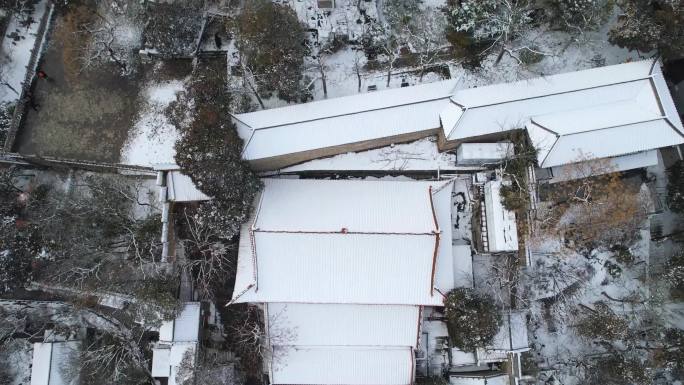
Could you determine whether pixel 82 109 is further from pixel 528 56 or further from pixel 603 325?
pixel 603 325

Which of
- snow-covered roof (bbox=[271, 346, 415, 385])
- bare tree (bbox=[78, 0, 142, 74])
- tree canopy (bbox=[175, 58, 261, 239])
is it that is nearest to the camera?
tree canopy (bbox=[175, 58, 261, 239])

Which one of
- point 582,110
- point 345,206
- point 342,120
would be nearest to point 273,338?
point 345,206

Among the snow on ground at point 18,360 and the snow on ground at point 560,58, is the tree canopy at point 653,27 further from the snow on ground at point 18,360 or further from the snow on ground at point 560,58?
the snow on ground at point 18,360

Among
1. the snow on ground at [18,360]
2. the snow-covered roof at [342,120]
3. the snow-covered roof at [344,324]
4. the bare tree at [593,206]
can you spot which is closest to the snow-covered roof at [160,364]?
the snow-covered roof at [344,324]

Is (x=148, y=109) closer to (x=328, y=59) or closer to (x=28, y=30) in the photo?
(x=28, y=30)

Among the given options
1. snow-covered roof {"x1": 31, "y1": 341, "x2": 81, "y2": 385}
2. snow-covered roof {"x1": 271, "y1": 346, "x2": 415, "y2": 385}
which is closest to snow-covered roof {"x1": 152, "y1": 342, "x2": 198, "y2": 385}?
snow-covered roof {"x1": 271, "y1": 346, "x2": 415, "y2": 385}

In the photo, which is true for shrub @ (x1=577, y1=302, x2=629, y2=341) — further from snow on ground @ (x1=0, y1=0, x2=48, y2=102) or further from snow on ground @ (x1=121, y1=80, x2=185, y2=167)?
snow on ground @ (x1=0, y1=0, x2=48, y2=102)
